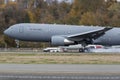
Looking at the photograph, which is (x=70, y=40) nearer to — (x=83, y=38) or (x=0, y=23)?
(x=83, y=38)

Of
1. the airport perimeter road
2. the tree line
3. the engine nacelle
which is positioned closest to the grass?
the airport perimeter road

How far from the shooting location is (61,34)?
161ft

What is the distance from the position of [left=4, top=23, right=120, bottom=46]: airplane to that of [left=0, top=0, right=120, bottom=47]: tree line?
24143mm

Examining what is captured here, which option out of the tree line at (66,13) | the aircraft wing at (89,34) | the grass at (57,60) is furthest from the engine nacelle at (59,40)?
the tree line at (66,13)

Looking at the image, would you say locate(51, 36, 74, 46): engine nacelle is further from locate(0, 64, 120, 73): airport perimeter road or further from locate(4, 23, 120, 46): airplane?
locate(0, 64, 120, 73): airport perimeter road

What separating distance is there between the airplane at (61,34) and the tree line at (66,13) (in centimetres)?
2414

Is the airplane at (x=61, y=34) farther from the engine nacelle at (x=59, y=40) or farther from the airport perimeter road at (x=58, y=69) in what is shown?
the airport perimeter road at (x=58, y=69)

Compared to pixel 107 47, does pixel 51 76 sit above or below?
above

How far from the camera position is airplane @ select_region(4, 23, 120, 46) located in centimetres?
4806

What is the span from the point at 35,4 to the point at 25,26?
51.0 meters

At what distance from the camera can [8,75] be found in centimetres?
1653

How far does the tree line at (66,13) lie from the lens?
78688 mm

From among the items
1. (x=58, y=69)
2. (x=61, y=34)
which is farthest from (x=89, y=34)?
(x=58, y=69)

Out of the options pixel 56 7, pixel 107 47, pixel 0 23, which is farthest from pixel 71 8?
pixel 107 47
